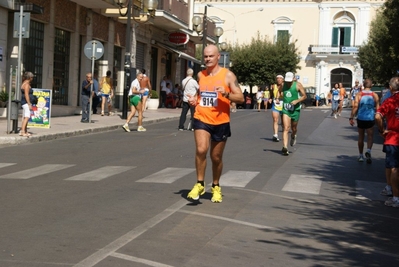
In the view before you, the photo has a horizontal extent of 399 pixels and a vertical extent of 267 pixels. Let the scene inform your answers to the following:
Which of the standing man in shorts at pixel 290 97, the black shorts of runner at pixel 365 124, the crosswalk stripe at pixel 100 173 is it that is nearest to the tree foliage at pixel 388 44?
the standing man in shorts at pixel 290 97

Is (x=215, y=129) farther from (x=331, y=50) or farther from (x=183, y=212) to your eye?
(x=331, y=50)

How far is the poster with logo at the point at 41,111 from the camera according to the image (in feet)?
70.9

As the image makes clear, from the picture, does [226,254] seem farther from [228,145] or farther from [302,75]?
[302,75]

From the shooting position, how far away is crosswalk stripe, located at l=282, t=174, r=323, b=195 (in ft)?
38.6

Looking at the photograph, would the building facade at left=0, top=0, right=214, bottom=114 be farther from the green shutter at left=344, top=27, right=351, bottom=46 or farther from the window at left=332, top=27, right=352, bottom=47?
the green shutter at left=344, top=27, right=351, bottom=46

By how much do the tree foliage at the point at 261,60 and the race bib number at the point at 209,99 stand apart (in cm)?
6522

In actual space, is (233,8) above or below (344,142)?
above

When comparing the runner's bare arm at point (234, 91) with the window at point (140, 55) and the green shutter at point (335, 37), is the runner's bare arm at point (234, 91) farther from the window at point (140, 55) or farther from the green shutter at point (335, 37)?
the green shutter at point (335, 37)

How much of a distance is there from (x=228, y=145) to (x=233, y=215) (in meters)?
10.1

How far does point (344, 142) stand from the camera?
22.2 meters

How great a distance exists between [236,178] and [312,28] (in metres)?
67.7

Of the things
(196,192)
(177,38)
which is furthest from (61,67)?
(196,192)

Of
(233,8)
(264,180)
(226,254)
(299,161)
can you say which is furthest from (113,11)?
(233,8)

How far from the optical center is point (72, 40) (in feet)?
103
